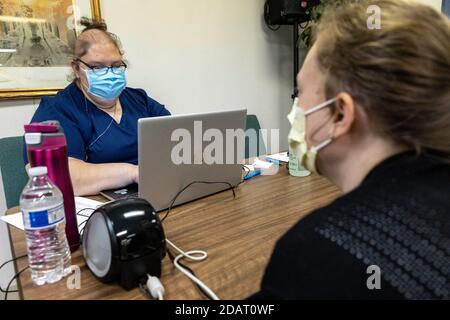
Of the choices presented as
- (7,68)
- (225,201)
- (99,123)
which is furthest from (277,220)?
(7,68)

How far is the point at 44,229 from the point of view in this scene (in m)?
0.71

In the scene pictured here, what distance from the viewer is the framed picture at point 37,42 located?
5.54ft

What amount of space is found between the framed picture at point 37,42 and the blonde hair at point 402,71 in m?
1.68

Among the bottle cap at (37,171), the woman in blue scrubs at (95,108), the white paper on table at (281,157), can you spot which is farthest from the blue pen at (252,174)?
the bottle cap at (37,171)

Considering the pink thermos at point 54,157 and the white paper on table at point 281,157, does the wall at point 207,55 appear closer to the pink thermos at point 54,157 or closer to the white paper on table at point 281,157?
the white paper on table at point 281,157

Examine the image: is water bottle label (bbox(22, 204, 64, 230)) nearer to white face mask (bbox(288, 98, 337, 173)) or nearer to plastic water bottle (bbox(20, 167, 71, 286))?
plastic water bottle (bbox(20, 167, 71, 286))

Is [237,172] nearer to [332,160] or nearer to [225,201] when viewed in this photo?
[225,201]

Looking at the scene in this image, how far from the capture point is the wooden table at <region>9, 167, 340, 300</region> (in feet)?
2.25

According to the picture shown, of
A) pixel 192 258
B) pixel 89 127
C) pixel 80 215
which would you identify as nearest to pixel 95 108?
pixel 89 127

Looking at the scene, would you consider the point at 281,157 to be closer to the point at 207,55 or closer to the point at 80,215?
the point at 80,215

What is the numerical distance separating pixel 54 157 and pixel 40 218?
5.9 inches

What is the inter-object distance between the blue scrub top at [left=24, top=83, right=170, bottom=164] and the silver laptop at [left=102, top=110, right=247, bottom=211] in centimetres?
39

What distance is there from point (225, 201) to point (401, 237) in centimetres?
→ 73
